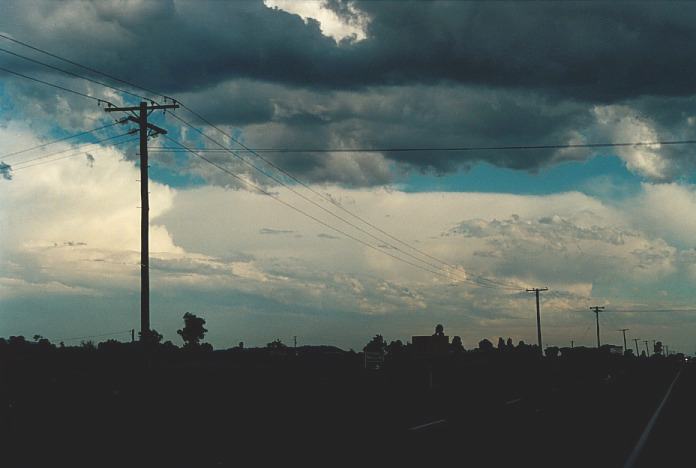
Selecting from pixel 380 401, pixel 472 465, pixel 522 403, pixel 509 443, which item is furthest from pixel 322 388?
pixel 472 465

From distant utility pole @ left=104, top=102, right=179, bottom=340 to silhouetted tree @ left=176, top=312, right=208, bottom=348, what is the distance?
455 ft

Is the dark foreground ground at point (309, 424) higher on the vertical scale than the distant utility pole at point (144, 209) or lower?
lower

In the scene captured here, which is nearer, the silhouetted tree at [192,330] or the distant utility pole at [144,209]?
the distant utility pole at [144,209]

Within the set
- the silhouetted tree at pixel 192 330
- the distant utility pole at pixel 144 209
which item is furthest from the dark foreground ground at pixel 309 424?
the silhouetted tree at pixel 192 330

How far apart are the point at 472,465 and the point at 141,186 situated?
23.3m

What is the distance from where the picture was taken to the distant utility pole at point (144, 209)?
109 ft

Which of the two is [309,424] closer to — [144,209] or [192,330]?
[144,209]

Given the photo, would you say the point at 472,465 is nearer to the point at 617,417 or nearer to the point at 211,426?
the point at 211,426

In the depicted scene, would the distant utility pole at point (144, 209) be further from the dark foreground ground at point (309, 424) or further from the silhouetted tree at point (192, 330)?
the silhouetted tree at point (192, 330)

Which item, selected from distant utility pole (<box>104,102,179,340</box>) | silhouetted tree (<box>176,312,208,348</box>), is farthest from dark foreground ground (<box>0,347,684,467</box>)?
silhouetted tree (<box>176,312,208,348</box>)

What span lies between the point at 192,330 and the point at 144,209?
14141 centimetres

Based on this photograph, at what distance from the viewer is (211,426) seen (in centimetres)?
2430

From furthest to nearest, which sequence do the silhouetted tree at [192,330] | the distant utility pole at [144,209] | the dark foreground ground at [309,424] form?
the silhouetted tree at [192,330], the distant utility pole at [144,209], the dark foreground ground at [309,424]

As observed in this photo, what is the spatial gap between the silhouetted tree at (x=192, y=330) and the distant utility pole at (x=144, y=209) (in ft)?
455
